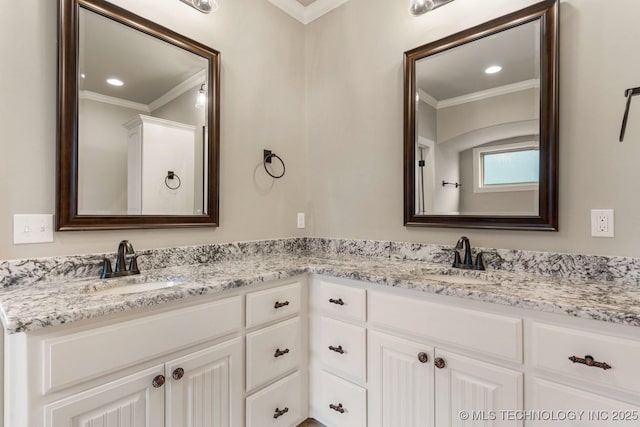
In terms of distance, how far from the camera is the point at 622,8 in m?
1.27

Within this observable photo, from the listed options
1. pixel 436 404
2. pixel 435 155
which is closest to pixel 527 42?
pixel 435 155

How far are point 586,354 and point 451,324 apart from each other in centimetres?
39

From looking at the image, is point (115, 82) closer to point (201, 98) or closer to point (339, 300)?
point (201, 98)

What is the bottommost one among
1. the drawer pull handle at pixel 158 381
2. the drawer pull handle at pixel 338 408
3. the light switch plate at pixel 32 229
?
the drawer pull handle at pixel 338 408

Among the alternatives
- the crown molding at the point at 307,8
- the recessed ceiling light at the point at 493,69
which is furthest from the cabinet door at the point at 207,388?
the crown molding at the point at 307,8

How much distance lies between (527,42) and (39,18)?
214 centimetres

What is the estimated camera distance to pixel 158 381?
1.08 meters

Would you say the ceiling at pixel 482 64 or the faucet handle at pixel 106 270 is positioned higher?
the ceiling at pixel 482 64

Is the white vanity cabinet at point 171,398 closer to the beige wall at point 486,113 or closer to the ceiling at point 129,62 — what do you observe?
the ceiling at point 129,62

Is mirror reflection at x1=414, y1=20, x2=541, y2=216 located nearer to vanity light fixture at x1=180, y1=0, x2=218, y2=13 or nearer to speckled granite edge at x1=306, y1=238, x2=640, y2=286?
speckled granite edge at x1=306, y1=238, x2=640, y2=286

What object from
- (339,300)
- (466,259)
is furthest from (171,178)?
(466,259)

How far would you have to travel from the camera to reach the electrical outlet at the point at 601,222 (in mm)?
1292

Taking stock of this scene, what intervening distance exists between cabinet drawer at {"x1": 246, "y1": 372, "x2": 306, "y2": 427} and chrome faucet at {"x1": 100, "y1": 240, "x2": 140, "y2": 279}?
787mm

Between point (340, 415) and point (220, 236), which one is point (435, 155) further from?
point (340, 415)
